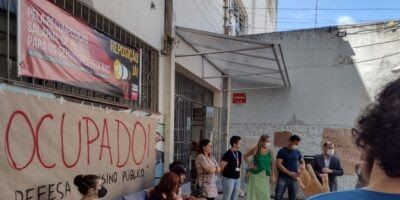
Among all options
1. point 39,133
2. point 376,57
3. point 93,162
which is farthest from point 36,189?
point 376,57

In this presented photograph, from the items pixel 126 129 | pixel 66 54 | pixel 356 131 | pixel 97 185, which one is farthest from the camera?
pixel 126 129

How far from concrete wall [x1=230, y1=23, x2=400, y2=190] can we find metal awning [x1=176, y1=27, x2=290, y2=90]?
603 millimetres

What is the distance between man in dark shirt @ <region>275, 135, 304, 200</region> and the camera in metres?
7.96

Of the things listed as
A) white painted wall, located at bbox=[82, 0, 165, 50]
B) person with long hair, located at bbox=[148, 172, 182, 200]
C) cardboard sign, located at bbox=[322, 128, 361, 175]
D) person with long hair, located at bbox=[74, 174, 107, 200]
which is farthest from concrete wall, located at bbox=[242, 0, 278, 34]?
person with long hair, located at bbox=[74, 174, 107, 200]

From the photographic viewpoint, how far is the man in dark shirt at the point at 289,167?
313 inches

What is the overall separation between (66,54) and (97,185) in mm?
1400

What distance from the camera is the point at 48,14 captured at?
411 centimetres

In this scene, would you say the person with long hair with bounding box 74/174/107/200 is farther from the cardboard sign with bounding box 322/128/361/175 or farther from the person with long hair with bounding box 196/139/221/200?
the cardboard sign with bounding box 322/128/361/175

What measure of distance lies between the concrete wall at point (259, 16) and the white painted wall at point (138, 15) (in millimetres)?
7938

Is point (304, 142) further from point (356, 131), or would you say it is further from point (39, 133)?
point (356, 131)

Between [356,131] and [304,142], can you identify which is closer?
[356,131]

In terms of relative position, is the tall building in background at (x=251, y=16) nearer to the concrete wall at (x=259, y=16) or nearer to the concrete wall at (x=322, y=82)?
the concrete wall at (x=259, y=16)

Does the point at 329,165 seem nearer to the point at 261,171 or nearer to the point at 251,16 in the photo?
the point at 261,171

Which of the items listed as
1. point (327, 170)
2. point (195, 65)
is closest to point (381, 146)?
point (327, 170)
